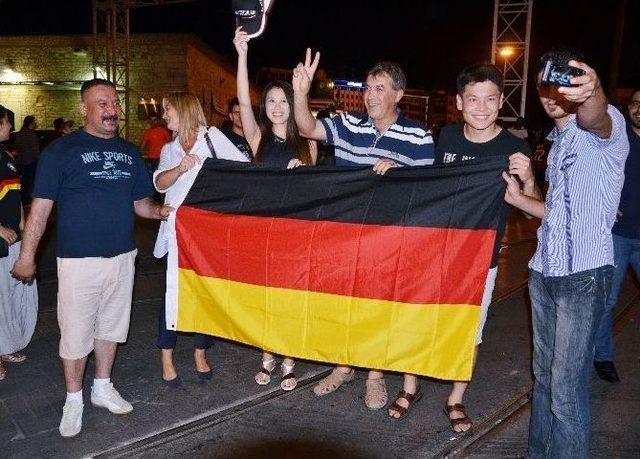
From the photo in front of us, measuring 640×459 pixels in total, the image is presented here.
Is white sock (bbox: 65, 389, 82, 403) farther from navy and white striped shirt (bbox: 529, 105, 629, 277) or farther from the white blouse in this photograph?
navy and white striped shirt (bbox: 529, 105, 629, 277)

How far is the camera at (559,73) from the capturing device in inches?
80.3

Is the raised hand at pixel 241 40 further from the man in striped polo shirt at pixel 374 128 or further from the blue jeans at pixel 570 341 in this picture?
the blue jeans at pixel 570 341

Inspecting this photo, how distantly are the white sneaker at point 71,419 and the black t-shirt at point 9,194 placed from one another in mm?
1551

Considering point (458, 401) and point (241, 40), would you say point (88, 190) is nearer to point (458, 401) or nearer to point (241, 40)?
point (241, 40)

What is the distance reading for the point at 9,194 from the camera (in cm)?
414

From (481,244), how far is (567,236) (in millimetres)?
545

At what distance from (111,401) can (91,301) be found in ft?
2.43

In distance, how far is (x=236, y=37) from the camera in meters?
3.75

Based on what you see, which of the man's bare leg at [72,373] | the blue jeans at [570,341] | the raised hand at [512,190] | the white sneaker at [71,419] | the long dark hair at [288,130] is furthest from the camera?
the long dark hair at [288,130]

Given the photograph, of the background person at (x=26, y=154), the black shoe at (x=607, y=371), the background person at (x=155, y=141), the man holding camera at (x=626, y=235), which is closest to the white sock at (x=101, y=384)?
the man holding camera at (x=626, y=235)

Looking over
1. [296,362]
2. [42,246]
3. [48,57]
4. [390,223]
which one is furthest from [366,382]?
[48,57]

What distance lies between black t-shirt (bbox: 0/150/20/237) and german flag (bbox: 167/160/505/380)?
142cm

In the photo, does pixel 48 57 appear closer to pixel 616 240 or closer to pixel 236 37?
pixel 236 37

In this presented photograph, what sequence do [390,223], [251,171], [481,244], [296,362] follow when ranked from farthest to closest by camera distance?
1. [296,362]
2. [251,171]
3. [390,223]
4. [481,244]
